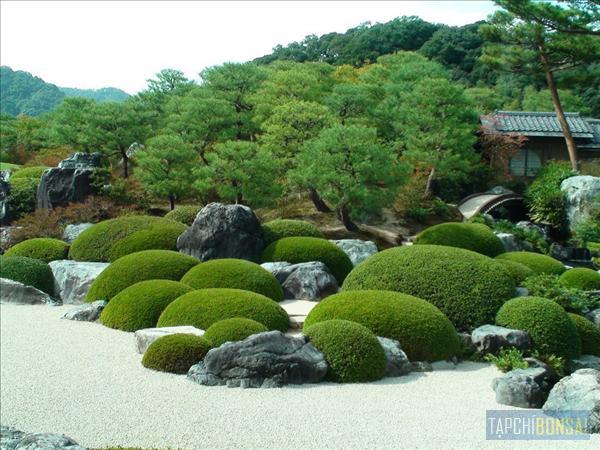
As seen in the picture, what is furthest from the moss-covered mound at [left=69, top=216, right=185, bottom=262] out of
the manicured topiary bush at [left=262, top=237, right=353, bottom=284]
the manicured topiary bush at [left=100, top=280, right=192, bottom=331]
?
the manicured topiary bush at [left=100, top=280, right=192, bottom=331]

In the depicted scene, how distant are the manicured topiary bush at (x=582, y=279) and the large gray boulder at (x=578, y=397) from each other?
6.30 m

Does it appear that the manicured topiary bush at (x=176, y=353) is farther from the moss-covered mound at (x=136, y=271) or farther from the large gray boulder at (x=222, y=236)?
the large gray boulder at (x=222, y=236)

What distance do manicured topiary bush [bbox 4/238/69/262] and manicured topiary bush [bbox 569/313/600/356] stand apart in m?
10.6

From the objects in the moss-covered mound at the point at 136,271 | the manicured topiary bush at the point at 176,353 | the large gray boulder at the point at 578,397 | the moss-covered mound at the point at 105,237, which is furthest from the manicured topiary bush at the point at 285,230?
the large gray boulder at the point at 578,397

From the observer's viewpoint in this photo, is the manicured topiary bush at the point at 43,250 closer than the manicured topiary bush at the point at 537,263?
No

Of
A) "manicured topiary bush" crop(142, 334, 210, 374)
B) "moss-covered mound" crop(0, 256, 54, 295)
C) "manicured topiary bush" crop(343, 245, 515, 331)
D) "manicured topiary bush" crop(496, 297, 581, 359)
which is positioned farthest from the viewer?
"moss-covered mound" crop(0, 256, 54, 295)

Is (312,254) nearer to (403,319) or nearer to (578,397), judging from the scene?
(403,319)

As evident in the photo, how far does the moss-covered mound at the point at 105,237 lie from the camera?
1384cm

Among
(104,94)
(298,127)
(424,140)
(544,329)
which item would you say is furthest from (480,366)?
(104,94)

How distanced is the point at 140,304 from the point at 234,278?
5.38ft

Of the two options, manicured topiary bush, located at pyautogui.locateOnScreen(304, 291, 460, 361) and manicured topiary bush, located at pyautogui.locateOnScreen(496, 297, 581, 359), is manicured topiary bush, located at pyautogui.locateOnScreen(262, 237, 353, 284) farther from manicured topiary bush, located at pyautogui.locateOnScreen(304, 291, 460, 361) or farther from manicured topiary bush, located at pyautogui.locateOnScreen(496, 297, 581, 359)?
manicured topiary bush, located at pyautogui.locateOnScreen(496, 297, 581, 359)

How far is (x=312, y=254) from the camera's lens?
13.1 meters

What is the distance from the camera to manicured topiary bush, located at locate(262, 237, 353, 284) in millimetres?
13039

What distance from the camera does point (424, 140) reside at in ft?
70.5
